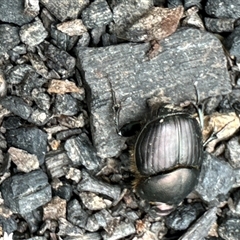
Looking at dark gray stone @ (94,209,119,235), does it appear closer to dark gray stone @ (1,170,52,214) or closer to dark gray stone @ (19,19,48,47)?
dark gray stone @ (1,170,52,214)

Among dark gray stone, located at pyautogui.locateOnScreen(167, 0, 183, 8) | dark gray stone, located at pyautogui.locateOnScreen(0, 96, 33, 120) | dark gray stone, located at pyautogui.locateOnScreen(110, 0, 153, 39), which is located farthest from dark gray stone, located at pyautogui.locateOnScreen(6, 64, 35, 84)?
dark gray stone, located at pyautogui.locateOnScreen(167, 0, 183, 8)

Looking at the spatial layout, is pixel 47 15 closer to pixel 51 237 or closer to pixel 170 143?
pixel 170 143

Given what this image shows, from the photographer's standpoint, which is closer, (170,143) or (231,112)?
(170,143)

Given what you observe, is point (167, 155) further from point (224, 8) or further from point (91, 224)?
point (224, 8)

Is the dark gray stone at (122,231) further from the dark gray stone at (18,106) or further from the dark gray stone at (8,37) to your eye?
the dark gray stone at (8,37)

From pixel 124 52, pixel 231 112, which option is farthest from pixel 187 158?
pixel 124 52
